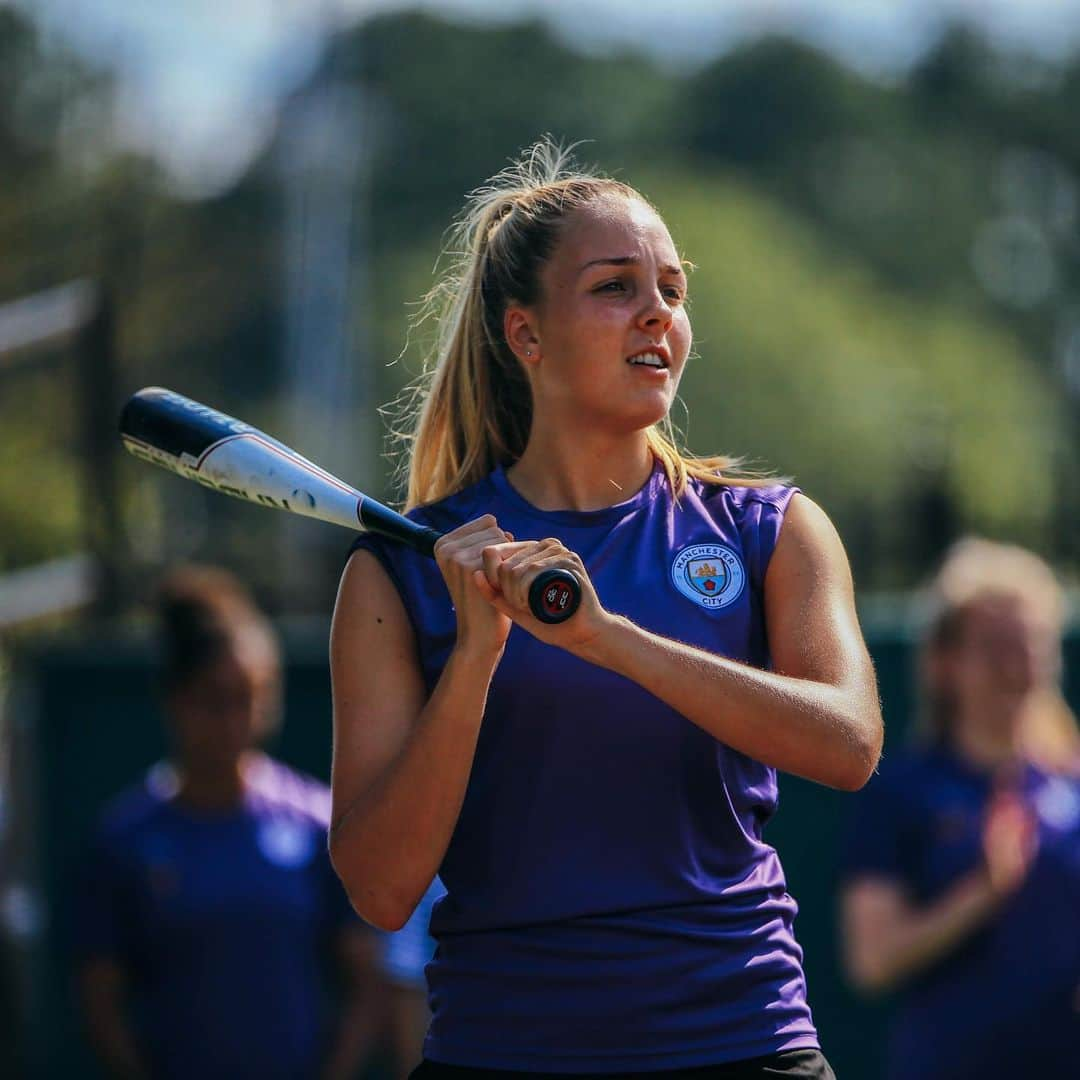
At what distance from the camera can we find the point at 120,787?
811 centimetres

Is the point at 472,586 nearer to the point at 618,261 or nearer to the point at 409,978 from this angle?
the point at 618,261

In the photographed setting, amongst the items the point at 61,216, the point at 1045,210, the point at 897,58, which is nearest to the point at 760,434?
the point at 1045,210

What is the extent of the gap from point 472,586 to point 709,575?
0.41m

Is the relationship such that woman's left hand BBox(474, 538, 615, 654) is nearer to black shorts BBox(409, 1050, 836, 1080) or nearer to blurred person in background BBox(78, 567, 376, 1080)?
black shorts BBox(409, 1050, 836, 1080)

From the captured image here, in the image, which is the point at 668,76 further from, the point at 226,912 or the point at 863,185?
the point at 226,912

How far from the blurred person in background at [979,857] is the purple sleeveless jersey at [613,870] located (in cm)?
238

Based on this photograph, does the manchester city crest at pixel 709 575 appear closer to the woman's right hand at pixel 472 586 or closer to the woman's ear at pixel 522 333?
the woman's right hand at pixel 472 586

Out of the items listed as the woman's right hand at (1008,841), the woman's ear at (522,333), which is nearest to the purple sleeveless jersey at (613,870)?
the woman's ear at (522,333)

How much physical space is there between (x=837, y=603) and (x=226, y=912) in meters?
3.28

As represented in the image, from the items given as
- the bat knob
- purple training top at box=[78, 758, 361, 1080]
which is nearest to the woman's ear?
the bat knob

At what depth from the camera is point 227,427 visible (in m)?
3.48

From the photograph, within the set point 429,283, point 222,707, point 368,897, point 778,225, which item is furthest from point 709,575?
point 778,225

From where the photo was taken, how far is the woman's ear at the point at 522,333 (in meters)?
3.37

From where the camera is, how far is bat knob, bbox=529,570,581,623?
9.46 feet
